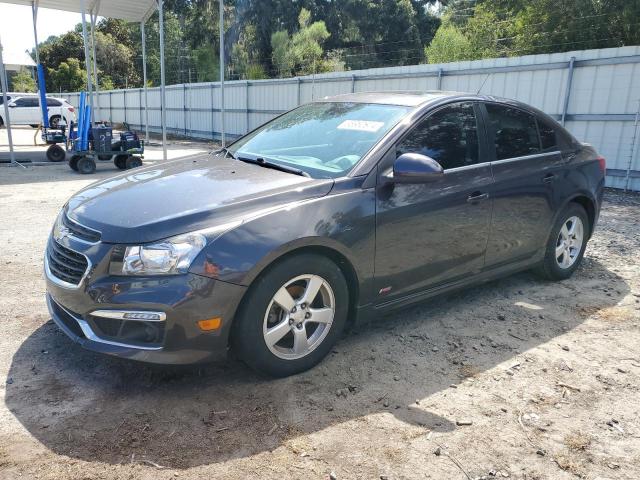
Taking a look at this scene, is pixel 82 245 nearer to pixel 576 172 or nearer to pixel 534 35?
pixel 576 172

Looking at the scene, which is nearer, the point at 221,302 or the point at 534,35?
the point at 221,302

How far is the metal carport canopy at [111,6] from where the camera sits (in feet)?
53.1

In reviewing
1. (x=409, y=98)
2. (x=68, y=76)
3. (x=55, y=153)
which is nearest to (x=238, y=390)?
(x=409, y=98)

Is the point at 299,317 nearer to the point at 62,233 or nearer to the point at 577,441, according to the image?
the point at 62,233

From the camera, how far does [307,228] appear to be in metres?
3.11

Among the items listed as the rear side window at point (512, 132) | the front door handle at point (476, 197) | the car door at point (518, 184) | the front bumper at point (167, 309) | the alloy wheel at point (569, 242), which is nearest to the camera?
the front bumper at point (167, 309)

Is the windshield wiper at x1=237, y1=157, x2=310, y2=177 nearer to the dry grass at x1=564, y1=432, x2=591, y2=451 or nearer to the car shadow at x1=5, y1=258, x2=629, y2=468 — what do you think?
the car shadow at x1=5, y1=258, x2=629, y2=468

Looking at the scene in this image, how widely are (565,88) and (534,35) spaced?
39.2 feet

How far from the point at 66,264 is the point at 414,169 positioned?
2.13 m

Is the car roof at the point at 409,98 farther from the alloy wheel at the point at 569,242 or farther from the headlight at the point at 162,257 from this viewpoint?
the headlight at the point at 162,257

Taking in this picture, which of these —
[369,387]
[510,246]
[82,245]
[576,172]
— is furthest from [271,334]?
[576,172]

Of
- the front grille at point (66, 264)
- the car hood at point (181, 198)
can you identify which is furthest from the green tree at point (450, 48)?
the front grille at point (66, 264)

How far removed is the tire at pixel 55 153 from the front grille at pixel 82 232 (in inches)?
498

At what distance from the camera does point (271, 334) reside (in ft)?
10.1
